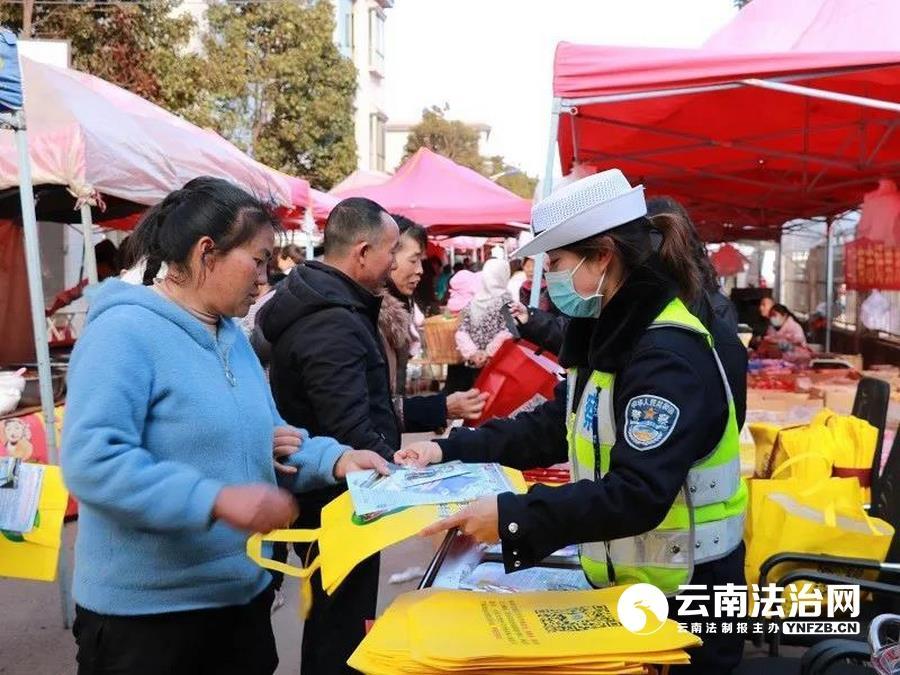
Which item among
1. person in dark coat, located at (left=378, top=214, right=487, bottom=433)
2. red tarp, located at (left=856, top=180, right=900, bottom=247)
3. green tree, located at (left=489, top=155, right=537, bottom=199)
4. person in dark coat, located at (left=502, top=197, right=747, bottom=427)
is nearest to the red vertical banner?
red tarp, located at (left=856, top=180, right=900, bottom=247)

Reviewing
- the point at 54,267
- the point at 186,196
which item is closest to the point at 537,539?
the point at 186,196

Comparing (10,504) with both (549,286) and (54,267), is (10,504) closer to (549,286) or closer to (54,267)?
(549,286)

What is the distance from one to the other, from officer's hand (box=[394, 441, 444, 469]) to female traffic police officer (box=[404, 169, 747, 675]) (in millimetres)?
455

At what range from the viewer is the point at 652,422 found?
5.94 feet

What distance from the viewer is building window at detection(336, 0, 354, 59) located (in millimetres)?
36594

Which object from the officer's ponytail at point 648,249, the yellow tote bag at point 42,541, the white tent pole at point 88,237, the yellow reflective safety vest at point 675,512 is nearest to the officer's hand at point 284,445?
the yellow reflective safety vest at point 675,512

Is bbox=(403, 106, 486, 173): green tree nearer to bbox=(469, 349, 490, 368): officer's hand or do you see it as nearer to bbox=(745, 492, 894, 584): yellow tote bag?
bbox=(469, 349, 490, 368): officer's hand

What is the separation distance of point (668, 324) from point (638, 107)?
5446 millimetres

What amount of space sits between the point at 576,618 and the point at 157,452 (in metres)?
0.92

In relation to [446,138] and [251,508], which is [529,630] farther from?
[446,138]

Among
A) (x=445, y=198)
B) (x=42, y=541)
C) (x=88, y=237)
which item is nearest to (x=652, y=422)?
(x=42, y=541)

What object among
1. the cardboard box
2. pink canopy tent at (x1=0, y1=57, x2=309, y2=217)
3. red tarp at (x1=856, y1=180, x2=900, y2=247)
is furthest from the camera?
red tarp at (x1=856, y1=180, x2=900, y2=247)

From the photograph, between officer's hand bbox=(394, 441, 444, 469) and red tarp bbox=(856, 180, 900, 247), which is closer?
officer's hand bbox=(394, 441, 444, 469)

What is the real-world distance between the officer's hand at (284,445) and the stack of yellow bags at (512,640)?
0.67 metres
